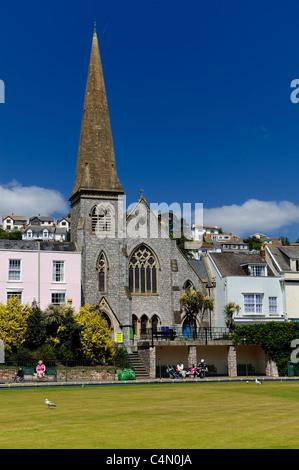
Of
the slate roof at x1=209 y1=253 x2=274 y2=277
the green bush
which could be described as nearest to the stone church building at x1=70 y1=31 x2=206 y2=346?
the slate roof at x1=209 y1=253 x2=274 y2=277

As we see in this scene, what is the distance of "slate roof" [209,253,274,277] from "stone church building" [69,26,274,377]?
6.33 ft

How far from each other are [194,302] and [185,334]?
324 centimetres

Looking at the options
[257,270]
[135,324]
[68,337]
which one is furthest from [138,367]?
[257,270]

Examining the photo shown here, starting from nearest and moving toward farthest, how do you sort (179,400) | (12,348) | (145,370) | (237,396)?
1. (179,400)
2. (237,396)
3. (12,348)
4. (145,370)

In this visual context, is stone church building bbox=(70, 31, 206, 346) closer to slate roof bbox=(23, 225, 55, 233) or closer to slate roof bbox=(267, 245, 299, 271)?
slate roof bbox=(267, 245, 299, 271)

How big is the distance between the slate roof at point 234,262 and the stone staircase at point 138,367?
1165 centimetres

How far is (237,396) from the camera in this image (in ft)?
81.1

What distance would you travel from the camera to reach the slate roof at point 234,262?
53.3m

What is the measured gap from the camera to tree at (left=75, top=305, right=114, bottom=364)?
41.3 m

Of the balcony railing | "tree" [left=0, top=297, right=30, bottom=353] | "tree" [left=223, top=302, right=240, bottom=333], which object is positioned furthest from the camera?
"tree" [left=223, top=302, right=240, bottom=333]

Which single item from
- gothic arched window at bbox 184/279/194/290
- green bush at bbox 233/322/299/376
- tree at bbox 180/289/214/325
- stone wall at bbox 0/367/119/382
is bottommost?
stone wall at bbox 0/367/119/382
